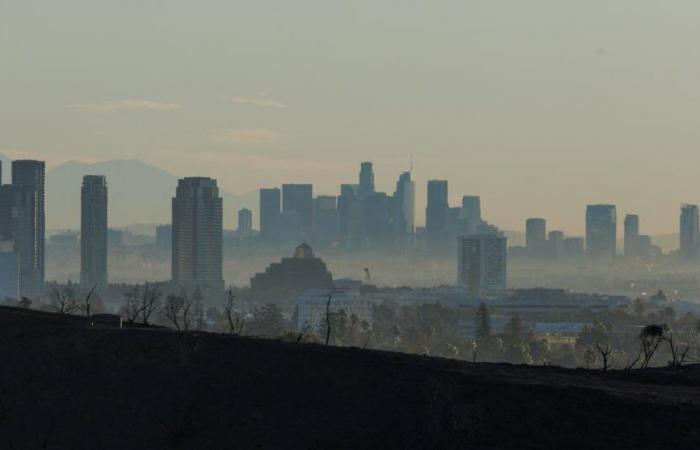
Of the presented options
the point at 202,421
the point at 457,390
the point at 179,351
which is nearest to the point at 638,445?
the point at 457,390

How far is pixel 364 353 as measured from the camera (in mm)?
62500

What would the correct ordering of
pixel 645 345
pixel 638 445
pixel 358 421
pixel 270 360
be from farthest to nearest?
1. pixel 645 345
2. pixel 270 360
3. pixel 358 421
4. pixel 638 445

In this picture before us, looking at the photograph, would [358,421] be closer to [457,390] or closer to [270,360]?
[457,390]

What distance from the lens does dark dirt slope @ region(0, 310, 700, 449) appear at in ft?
171

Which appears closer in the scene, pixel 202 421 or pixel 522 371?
pixel 202 421

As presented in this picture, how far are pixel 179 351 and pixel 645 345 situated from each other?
29.1m

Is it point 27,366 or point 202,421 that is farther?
point 27,366

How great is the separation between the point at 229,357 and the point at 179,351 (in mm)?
2403

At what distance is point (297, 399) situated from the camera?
5666 cm

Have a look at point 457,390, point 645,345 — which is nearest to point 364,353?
point 457,390

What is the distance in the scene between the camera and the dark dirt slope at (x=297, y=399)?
52.1m

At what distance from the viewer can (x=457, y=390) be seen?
180ft

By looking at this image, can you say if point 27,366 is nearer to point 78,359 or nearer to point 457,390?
point 78,359

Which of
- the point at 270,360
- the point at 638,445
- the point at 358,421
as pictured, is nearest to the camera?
the point at 638,445
